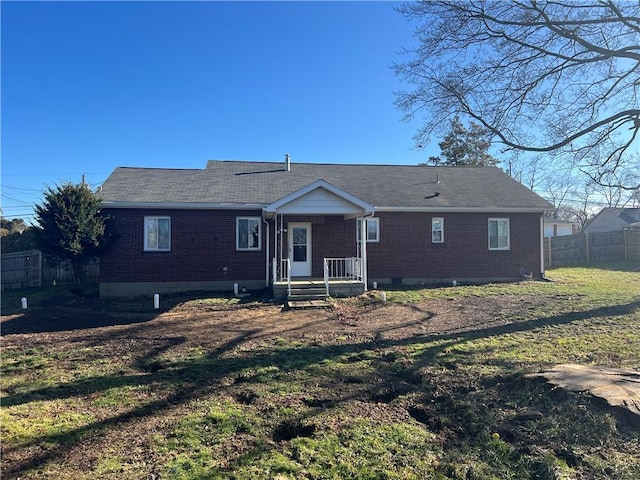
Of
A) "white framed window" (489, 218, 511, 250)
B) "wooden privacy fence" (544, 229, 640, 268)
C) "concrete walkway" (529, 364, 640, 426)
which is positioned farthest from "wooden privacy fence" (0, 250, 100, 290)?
"wooden privacy fence" (544, 229, 640, 268)

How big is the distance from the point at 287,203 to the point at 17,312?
8558 mm

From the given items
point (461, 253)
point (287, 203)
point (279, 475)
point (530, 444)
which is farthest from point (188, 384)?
point (461, 253)

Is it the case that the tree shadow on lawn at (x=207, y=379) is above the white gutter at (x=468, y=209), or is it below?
below

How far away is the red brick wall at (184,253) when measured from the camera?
1458cm

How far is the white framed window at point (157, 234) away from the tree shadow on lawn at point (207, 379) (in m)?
7.25

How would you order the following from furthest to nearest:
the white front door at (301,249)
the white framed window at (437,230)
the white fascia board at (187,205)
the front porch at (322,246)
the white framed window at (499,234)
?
the white framed window at (499,234) < the white framed window at (437,230) < the white front door at (301,249) < the white fascia board at (187,205) < the front porch at (322,246)

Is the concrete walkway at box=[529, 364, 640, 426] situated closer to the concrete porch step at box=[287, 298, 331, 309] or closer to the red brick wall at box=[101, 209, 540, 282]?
the concrete porch step at box=[287, 298, 331, 309]

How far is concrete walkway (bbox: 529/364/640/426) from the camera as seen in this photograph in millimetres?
4386

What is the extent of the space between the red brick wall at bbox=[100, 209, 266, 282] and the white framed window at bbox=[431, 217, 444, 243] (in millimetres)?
6792

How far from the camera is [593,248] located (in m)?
25.0

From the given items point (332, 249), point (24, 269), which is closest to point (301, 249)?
point (332, 249)

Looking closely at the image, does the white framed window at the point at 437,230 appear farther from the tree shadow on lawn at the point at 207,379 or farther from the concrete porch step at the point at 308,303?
the tree shadow on lawn at the point at 207,379

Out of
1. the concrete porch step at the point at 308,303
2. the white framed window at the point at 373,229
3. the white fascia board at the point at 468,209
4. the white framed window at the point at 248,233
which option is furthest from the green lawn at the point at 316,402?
the white fascia board at the point at 468,209

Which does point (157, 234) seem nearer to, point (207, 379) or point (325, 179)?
point (325, 179)
